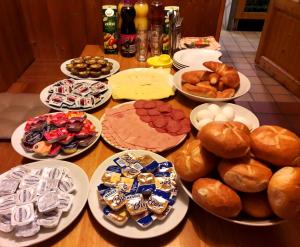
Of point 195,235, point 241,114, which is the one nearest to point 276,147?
point 195,235

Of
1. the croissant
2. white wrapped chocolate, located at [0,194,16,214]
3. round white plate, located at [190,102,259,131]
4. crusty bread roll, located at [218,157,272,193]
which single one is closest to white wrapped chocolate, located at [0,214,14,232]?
white wrapped chocolate, located at [0,194,16,214]

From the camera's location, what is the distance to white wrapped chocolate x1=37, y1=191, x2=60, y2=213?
49cm

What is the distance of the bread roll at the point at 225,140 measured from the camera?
46 cm

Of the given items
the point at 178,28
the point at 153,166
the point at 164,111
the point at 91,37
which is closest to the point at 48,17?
the point at 91,37

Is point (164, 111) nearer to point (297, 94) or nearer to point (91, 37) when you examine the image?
point (91, 37)

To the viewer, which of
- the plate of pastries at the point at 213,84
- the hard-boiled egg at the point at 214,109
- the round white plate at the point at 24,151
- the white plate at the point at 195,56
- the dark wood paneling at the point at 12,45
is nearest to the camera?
the round white plate at the point at 24,151

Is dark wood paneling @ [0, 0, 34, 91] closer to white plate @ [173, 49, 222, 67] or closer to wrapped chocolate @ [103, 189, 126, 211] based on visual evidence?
white plate @ [173, 49, 222, 67]

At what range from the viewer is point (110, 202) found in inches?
20.0

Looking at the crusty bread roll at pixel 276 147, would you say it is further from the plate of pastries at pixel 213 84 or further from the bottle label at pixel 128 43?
the bottle label at pixel 128 43

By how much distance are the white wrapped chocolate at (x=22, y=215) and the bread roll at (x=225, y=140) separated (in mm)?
358

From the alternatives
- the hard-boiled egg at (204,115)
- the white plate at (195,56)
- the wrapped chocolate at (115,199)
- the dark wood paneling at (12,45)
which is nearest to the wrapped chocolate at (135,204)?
the wrapped chocolate at (115,199)

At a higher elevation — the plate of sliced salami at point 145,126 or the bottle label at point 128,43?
the bottle label at point 128,43

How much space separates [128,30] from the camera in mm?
1227

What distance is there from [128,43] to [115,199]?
0.89 meters
